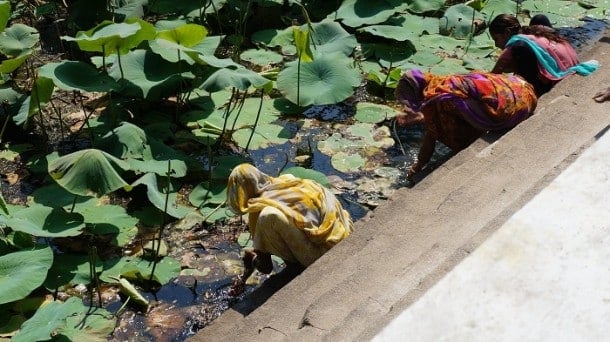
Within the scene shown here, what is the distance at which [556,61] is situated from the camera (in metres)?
5.44

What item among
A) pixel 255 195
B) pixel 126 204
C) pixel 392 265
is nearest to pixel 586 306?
pixel 392 265

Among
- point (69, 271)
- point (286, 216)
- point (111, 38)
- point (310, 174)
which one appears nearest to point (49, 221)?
point (69, 271)

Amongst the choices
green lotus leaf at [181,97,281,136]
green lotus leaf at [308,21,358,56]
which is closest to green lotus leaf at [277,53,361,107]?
green lotus leaf at [181,97,281,136]

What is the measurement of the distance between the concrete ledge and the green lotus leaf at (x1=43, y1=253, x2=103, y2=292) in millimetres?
1048

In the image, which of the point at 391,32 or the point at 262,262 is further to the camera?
the point at 391,32

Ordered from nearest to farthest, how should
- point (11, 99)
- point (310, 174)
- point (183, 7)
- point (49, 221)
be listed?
point (49, 221) < point (310, 174) < point (11, 99) < point (183, 7)

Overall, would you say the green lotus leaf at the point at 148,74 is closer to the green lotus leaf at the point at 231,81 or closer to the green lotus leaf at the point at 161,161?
the green lotus leaf at the point at 161,161

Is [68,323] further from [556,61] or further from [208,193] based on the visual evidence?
[556,61]

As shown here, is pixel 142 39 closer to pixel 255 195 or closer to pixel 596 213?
pixel 255 195

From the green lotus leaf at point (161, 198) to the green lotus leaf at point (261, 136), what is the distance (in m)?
0.71

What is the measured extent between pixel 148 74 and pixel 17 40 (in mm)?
1020

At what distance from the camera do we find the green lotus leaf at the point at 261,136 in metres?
5.75

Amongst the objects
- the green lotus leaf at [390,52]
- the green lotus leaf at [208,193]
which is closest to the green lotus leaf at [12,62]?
the green lotus leaf at [208,193]

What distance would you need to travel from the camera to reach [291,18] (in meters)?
7.62
